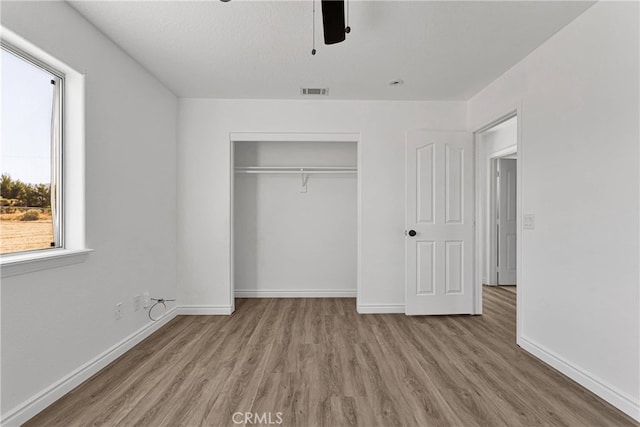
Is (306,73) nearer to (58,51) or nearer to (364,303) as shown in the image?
(58,51)

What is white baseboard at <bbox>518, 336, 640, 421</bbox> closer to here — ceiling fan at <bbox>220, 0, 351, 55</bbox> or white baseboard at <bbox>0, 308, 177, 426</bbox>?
ceiling fan at <bbox>220, 0, 351, 55</bbox>

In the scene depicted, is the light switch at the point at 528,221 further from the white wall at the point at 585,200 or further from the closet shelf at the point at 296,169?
the closet shelf at the point at 296,169

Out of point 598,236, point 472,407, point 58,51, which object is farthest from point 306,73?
point 472,407

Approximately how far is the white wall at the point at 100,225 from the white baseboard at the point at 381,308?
2.18 meters

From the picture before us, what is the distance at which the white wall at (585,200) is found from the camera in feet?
6.20

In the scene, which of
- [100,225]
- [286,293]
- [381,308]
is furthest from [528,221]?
[100,225]

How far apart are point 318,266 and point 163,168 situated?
2.32m

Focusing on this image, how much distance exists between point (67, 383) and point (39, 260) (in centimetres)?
85

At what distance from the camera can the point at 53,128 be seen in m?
2.17

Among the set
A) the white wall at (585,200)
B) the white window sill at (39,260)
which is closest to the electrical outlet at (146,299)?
the white window sill at (39,260)

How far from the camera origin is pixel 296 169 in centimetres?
438

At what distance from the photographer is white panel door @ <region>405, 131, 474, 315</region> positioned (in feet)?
12.2

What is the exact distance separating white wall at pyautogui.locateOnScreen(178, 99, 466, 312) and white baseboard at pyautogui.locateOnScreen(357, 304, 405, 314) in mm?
12

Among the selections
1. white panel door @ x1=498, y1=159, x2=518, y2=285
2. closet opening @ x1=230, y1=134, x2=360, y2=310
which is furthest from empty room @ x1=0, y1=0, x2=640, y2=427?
white panel door @ x1=498, y1=159, x2=518, y2=285
